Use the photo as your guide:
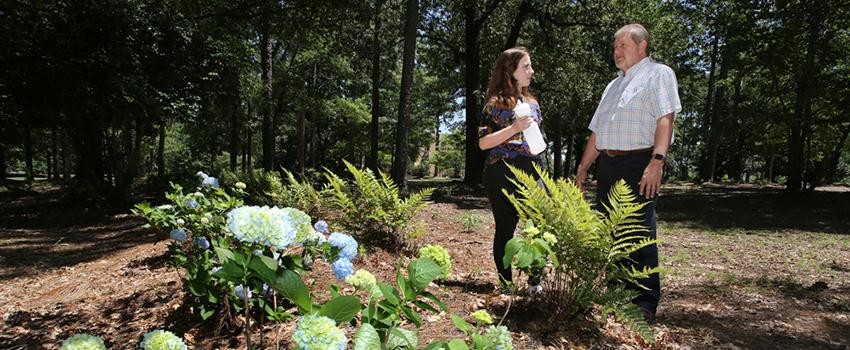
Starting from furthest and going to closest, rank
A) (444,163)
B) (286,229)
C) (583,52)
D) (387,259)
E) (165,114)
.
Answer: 1. (444,163)
2. (583,52)
3. (165,114)
4. (387,259)
5. (286,229)

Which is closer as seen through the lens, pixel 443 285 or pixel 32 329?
pixel 32 329

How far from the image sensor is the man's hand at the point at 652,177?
2.47m

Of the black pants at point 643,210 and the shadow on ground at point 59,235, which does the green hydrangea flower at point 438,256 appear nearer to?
the black pants at point 643,210

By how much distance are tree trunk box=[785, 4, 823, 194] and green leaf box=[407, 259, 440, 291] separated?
44.8ft

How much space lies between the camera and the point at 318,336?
3.69ft

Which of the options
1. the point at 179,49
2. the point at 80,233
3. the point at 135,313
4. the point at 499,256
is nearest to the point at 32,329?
the point at 135,313

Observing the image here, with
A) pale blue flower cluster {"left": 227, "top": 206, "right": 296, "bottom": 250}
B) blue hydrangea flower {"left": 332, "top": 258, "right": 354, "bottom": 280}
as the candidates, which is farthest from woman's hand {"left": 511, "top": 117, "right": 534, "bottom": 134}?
pale blue flower cluster {"left": 227, "top": 206, "right": 296, "bottom": 250}

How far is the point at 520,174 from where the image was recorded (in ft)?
8.28

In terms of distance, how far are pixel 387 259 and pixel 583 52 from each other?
48.7 feet

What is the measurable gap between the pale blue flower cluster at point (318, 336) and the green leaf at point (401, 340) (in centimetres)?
27

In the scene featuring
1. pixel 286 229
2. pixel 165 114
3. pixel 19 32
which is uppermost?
pixel 19 32

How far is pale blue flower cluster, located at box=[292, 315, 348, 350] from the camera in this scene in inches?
43.8

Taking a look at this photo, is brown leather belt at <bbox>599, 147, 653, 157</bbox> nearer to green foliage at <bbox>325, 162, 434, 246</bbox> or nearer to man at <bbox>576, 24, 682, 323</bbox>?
man at <bbox>576, 24, 682, 323</bbox>

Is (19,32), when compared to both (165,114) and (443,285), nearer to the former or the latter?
(165,114)
